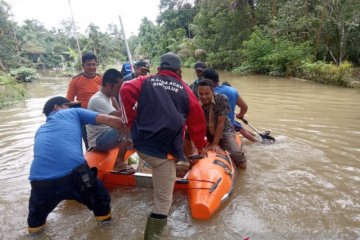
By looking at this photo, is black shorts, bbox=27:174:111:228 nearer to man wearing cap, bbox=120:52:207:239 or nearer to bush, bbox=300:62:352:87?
man wearing cap, bbox=120:52:207:239

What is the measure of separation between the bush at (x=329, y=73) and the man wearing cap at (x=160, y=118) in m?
10.4

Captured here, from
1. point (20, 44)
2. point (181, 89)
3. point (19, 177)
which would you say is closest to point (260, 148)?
point (181, 89)

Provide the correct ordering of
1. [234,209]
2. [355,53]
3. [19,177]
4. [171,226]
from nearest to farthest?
[171,226], [234,209], [19,177], [355,53]

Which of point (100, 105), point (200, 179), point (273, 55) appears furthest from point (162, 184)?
point (273, 55)

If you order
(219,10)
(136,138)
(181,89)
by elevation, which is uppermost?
(219,10)

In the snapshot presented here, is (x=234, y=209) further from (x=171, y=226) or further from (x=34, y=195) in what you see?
(x=34, y=195)

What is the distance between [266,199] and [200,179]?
2.66 ft

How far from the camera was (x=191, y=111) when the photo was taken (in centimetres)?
283

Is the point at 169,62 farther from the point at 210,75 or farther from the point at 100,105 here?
the point at 210,75

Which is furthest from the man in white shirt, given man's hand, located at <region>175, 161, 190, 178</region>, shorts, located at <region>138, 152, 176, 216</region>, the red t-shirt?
shorts, located at <region>138, 152, 176, 216</region>

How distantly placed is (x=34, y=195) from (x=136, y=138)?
38.5 inches

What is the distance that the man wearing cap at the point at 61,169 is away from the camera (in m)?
2.75

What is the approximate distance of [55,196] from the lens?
281 centimetres

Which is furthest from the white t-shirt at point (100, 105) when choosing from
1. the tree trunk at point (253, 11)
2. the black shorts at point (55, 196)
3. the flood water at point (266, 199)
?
the tree trunk at point (253, 11)
